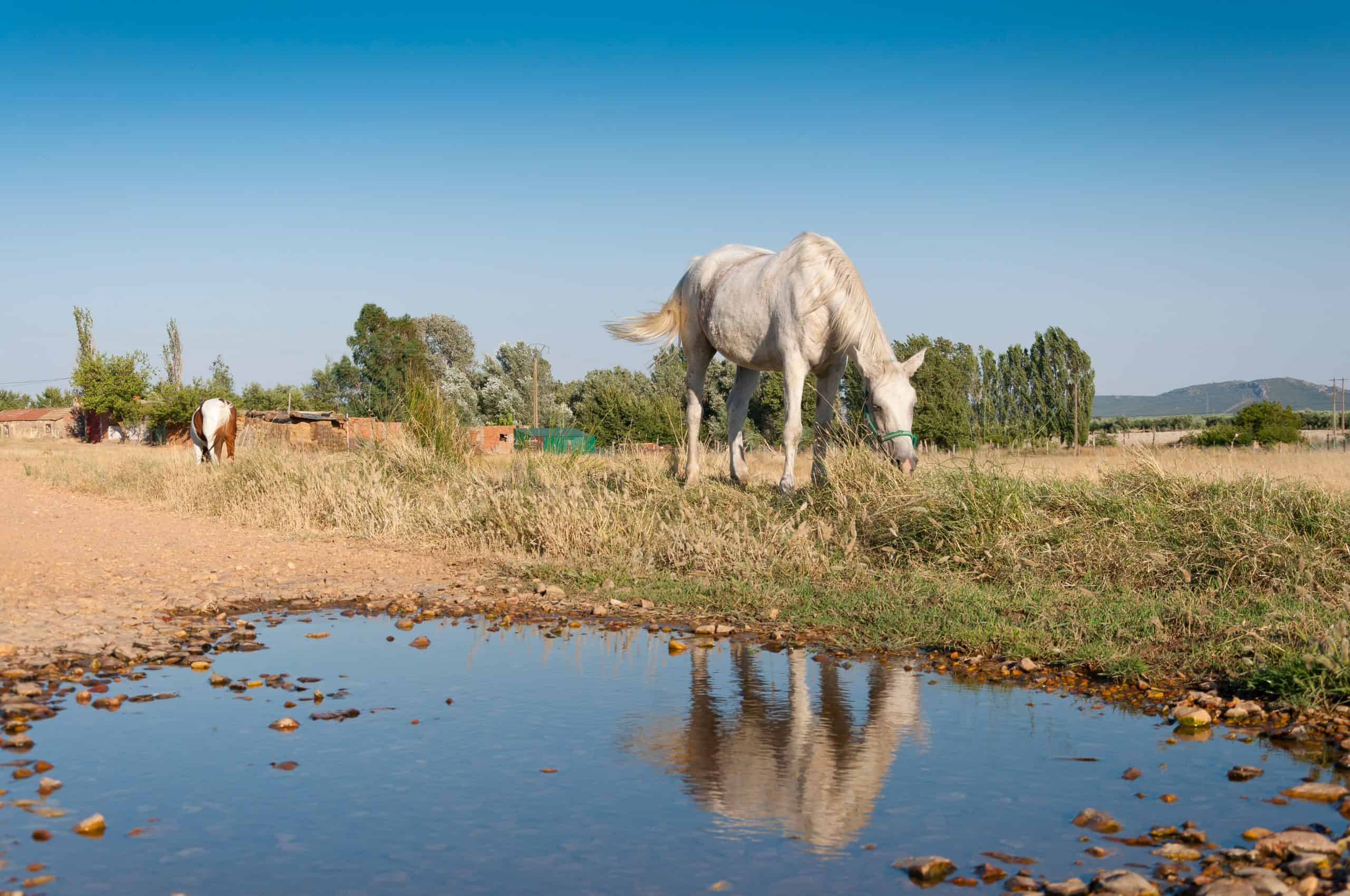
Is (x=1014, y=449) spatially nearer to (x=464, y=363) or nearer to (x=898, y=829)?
(x=898, y=829)

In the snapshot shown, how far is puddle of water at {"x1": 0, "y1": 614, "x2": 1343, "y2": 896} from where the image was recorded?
9.16 feet

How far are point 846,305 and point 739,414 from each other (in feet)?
5.91

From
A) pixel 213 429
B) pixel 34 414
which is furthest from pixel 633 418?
pixel 34 414

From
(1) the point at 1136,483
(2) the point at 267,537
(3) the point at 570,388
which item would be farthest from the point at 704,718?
(3) the point at 570,388

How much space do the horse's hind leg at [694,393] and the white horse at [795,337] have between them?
0.01 m

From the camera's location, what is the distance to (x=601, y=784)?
348 centimetres

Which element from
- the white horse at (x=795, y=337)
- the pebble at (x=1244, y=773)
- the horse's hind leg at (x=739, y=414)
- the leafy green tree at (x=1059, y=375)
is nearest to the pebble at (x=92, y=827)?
the pebble at (x=1244, y=773)

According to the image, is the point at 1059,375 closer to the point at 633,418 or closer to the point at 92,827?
the point at 633,418

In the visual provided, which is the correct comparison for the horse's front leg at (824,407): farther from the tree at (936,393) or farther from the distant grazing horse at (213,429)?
the tree at (936,393)

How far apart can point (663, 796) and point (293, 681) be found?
2294 mm

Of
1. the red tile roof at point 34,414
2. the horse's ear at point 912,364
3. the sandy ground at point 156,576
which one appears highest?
the red tile roof at point 34,414

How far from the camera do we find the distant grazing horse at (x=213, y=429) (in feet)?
57.1

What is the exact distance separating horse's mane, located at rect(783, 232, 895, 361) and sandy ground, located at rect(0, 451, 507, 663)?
11.8 feet

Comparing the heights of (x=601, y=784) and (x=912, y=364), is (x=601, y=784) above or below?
below
